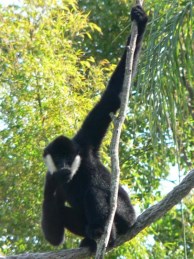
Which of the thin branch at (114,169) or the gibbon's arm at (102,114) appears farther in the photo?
the gibbon's arm at (102,114)

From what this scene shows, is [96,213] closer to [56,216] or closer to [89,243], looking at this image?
[89,243]

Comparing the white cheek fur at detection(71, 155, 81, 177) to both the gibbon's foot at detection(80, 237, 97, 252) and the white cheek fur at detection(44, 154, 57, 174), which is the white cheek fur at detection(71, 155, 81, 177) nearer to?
the white cheek fur at detection(44, 154, 57, 174)

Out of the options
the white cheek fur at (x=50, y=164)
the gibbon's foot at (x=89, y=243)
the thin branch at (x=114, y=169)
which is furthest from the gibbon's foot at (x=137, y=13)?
the gibbon's foot at (x=89, y=243)

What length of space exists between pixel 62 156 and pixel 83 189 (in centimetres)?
35

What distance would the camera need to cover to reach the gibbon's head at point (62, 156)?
257 inches

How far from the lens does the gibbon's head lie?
653 cm

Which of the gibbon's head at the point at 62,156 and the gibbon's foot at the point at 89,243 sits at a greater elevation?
the gibbon's head at the point at 62,156

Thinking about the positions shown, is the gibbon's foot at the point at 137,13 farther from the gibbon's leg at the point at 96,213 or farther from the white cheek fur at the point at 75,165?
the gibbon's leg at the point at 96,213

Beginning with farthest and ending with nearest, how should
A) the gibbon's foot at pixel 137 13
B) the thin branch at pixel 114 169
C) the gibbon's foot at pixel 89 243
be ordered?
the gibbon's foot at pixel 137 13 < the gibbon's foot at pixel 89 243 < the thin branch at pixel 114 169

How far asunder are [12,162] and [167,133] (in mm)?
3502

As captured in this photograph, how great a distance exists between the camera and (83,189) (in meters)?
6.54

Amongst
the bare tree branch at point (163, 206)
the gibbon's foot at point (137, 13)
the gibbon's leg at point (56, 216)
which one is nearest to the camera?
the bare tree branch at point (163, 206)

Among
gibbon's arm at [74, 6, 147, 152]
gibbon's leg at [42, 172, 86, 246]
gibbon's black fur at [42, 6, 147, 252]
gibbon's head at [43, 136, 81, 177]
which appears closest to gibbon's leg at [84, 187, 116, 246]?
gibbon's black fur at [42, 6, 147, 252]

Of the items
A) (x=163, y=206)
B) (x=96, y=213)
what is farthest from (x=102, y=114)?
(x=163, y=206)
